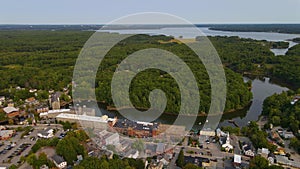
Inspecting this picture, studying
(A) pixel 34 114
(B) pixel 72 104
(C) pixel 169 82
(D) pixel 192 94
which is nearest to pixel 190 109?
(D) pixel 192 94

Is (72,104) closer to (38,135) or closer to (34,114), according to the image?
(34,114)

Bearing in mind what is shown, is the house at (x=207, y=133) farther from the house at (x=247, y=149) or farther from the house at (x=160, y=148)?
the house at (x=160, y=148)

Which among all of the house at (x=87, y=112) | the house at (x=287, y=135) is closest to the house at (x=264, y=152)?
the house at (x=287, y=135)

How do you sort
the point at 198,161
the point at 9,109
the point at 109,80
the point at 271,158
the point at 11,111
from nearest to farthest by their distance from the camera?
1. the point at 198,161
2. the point at 271,158
3. the point at 11,111
4. the point at 9,109
5. the point at 109,80

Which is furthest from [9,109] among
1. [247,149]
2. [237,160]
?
[247,149]

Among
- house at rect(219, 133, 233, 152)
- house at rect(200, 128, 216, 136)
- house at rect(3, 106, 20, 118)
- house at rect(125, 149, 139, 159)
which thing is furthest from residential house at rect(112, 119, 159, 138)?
house at rect(3, 106, 20, 118)

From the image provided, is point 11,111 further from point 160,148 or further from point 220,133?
point 220,133

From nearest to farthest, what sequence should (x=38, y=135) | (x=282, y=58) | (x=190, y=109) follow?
(x=38, y=135), (x=190, y=109), (x=282, y=58)
